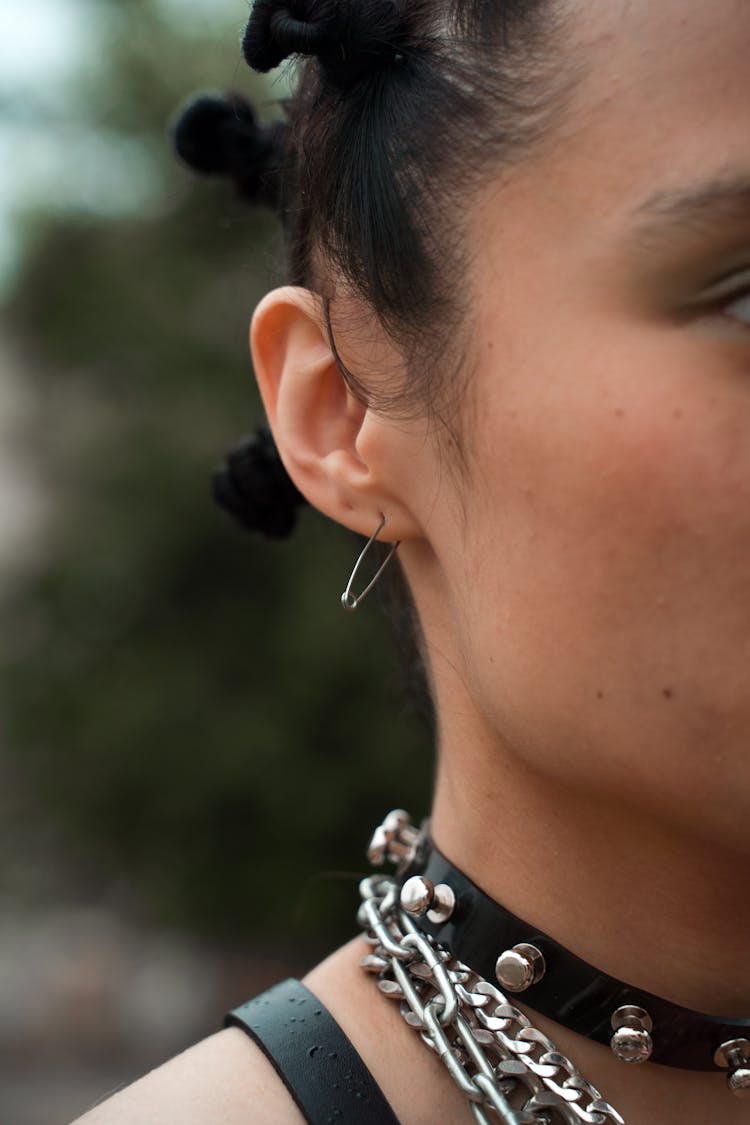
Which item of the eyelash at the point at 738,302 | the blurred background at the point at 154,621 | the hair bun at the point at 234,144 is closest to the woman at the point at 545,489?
the eyelash at the point at 738,302

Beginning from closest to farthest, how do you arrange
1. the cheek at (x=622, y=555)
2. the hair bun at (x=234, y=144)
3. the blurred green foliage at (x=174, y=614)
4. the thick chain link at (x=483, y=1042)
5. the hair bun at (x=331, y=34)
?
1. the cheek at (x=622, y=555)
2. the thick chain link at (x=483, y=1042)
3. the hair bun at (x=331, y=34)
4. the hair bun at (x=234, y=144)
5. the blurred green foliage at (x=174, y=614)

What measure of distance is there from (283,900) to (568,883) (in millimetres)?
3168

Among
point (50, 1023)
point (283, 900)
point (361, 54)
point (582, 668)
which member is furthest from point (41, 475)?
point (582, 668)

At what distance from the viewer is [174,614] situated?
4.62 metres

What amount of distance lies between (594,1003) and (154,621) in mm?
3369

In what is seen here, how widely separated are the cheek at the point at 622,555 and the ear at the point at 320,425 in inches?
8.1

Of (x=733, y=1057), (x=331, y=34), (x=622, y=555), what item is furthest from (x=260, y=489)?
→ (x=733, y=1057)

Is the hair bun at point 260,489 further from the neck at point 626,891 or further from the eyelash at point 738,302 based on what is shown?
the eyelash at point 738,302

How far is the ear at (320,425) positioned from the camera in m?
1.59

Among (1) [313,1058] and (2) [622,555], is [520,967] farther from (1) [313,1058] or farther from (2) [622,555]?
(2) [622,555]

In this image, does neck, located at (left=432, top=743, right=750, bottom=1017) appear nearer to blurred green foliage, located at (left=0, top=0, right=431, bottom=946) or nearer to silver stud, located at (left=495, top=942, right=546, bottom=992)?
silver stud, located at (left=495, top=942, right=546, bottom=992)

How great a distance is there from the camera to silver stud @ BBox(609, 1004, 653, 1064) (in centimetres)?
141

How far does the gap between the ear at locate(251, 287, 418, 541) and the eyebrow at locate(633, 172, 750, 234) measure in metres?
0.43

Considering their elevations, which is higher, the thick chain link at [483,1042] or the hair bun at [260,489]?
the hair bun at [260,489]
